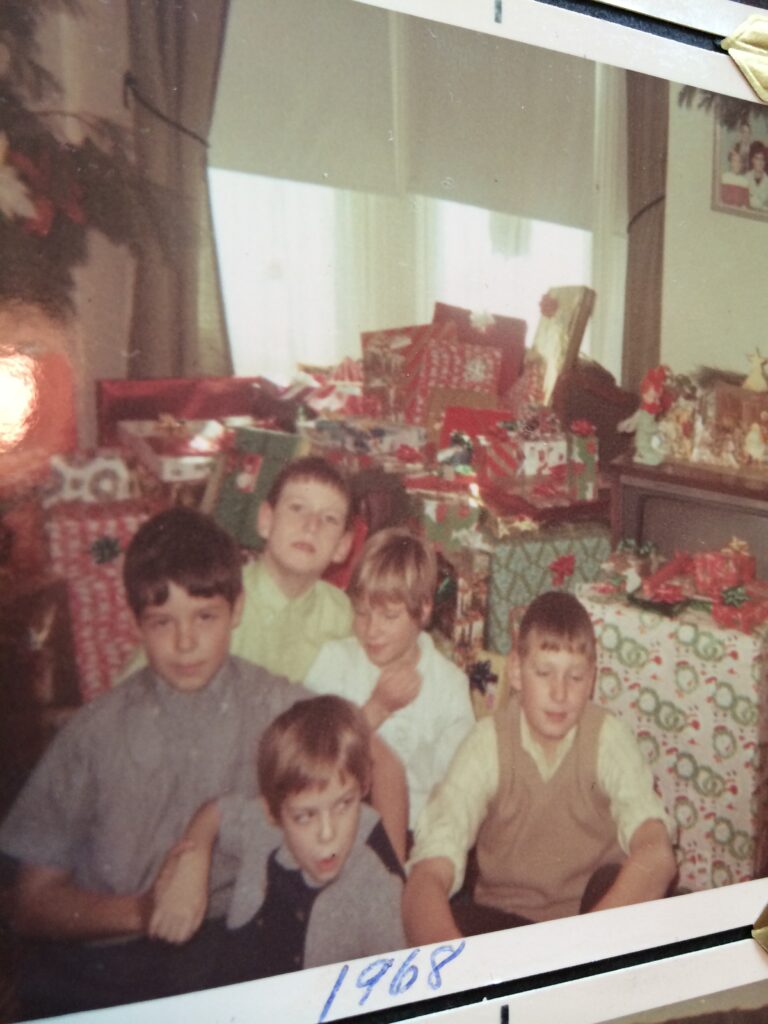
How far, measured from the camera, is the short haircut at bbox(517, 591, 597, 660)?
0.85 metres

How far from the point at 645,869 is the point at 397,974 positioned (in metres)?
0.30

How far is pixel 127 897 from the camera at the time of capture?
0.70 meters

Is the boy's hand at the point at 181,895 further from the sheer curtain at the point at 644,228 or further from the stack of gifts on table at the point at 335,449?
the sheer curtain at the point at 644,228

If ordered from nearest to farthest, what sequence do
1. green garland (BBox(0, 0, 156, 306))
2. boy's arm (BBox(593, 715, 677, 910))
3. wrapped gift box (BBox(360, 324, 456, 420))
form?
1. green garland (BBox(0, 0, 156, 306))
2. wrapped gift box (BBox(360, 324, 456, 420))
3. boy's arm (BBox(593, 715, 677, 910))

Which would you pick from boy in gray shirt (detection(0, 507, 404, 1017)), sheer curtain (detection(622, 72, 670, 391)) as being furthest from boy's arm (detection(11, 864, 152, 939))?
sheer curtain (detection(622, 72, 670, 391))

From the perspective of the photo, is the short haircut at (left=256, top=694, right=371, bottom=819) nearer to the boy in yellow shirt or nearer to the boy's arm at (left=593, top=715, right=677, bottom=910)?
the boy in yellow shirt

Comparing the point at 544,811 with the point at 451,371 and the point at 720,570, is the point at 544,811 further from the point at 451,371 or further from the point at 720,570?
the point at 451,371

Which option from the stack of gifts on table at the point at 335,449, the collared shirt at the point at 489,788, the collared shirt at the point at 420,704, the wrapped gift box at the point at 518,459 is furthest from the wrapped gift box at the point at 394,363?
the collared shirt at the point at 489,788

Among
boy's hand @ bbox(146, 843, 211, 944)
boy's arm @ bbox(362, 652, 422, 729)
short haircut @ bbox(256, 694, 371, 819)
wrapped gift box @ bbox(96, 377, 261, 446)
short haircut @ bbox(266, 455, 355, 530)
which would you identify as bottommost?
boy's hand @ bbox(146, 843, 211, 944)

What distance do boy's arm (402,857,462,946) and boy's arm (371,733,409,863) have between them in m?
0.03

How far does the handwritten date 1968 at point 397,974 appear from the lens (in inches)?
29.8

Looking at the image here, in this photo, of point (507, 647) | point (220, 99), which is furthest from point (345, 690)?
point (220, 99)

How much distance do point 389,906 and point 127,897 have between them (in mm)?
242

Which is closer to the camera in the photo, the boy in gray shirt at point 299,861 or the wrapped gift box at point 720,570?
the boy in gray shirt at point 299,861
